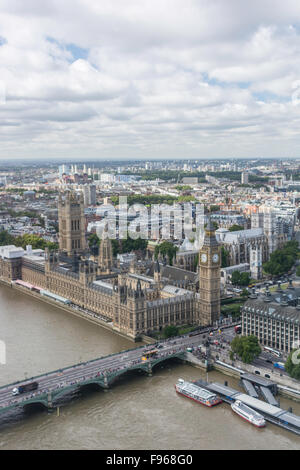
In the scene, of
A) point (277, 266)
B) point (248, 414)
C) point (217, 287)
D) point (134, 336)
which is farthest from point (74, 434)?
point (277, 266)

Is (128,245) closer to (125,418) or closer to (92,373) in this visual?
(92,373)

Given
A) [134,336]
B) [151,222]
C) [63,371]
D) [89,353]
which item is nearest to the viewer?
[63,371]

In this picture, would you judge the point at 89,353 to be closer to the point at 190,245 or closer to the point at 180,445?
the point at 180,445

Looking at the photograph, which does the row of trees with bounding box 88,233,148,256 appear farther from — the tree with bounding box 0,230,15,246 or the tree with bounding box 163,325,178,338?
the tree with bounding box 163,325,178,338

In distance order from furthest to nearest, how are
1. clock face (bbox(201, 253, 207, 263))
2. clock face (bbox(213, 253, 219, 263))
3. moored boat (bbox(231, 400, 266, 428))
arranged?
clock face (bbox(201, 253, 207, 263)), clock face (bbox(213, 253, 219, 263)), moored boat (bbox(231, 400, 266, 428))

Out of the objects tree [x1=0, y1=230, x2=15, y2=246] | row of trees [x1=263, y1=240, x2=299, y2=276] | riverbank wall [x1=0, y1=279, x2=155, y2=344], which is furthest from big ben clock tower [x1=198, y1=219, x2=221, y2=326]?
tree [x1=0, y1=230, x2=15, y2=246]

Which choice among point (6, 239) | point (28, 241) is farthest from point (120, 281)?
point (6, 239)
